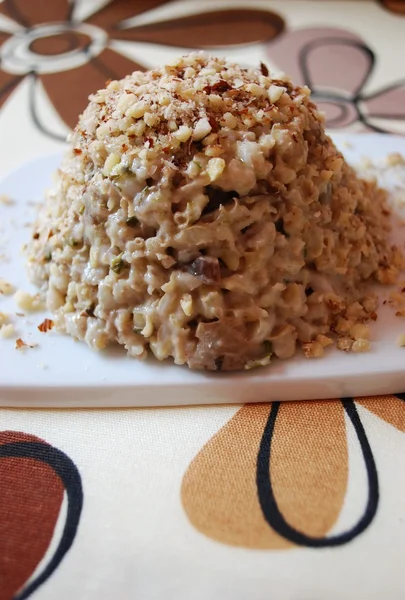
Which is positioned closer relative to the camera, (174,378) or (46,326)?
(174,378)

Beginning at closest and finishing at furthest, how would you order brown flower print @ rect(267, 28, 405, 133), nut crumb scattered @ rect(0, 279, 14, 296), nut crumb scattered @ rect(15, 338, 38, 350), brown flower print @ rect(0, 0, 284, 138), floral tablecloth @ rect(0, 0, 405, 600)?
floral tablecloth @ rect(0, 0, 405, 600)
nut crumb scattered @ rect(15, 338, 38, 350)
nut crumb scattered @ rect(0, 279, 14, 296)
brown flower print @ rect(267, 28, 405, 133)
brown flower print @ rect(0, 0, 284, 138)

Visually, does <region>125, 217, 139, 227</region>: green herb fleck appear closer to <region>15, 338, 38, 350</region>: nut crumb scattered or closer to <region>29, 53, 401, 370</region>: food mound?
<region>29, 53, 401, 370</region>: food mound

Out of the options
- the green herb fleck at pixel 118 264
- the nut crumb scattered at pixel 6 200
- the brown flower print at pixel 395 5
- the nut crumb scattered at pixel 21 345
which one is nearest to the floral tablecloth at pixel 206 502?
the nut crumb scattered at pixel 21 345

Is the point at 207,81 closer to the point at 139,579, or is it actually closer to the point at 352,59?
the point at 139,579

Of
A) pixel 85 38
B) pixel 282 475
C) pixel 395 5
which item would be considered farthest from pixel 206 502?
pixel 395 5

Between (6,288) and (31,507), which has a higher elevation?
(6,288)

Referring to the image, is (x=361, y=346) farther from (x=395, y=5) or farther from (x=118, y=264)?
(x=395, y=5)

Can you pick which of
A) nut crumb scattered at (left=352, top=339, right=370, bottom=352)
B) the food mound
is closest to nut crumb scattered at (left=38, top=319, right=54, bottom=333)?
the food mound
